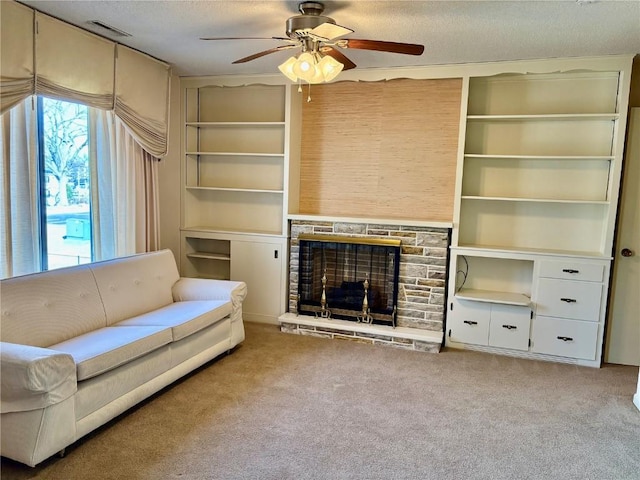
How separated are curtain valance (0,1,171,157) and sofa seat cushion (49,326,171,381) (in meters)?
1.50

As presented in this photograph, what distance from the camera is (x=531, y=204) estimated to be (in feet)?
13.6

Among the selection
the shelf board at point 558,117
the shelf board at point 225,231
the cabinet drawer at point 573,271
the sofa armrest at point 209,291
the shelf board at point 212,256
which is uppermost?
the shelf board at point 558,117

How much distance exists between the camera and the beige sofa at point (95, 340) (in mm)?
2174

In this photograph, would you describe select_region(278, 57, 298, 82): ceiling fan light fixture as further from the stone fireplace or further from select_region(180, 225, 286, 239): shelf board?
select_region(180, 225, 286, 239): shelf board

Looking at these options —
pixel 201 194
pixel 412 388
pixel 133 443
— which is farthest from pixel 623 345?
pixel 201 194

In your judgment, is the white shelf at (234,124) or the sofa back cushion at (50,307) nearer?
the sofa back cushion at (50,307)

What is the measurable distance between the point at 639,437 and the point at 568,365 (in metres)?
1.15

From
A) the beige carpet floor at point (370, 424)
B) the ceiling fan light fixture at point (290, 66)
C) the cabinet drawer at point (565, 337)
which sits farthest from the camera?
the cabinet drawer at point (565, 337)

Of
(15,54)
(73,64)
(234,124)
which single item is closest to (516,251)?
(234,124)

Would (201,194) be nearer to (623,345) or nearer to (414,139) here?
(414,139)

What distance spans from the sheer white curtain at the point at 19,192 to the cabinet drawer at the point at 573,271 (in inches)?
156

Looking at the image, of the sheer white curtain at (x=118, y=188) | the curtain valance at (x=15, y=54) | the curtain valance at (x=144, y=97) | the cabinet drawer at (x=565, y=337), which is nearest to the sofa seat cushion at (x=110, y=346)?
the sheer white curtain at (x=118, y=188)

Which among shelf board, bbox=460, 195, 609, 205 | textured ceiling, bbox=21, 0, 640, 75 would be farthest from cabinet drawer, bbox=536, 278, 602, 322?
textured ceiling, bbox=21, 0, 640, 75

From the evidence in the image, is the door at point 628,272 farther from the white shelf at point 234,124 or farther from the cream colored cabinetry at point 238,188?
the white shelf at point 234,124
